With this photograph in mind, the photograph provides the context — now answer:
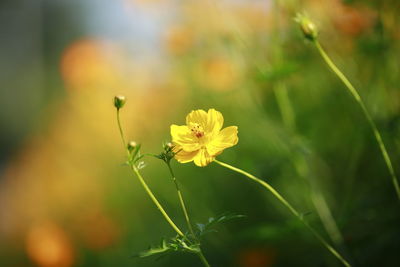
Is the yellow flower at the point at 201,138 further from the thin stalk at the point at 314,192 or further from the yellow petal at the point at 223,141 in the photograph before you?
the thin stalk at the point at 314,192

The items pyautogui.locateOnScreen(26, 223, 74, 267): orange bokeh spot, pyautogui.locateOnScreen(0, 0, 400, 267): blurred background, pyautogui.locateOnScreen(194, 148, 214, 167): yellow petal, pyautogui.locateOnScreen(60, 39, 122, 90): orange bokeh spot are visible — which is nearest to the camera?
pyautogui.locateOnScreen(194, 148, 214, 167): yellow petal

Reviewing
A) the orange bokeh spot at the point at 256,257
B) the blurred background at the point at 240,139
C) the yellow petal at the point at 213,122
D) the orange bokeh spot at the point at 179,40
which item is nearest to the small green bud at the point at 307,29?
the blurred background at the point at 240,139

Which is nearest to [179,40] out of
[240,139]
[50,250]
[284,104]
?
[240,139]

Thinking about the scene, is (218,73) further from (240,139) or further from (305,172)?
(305,172)

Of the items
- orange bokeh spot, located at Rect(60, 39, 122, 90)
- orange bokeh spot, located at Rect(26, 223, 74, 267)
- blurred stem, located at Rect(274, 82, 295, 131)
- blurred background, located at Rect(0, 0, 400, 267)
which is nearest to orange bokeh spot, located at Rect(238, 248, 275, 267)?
blurred background, located at Rect(0, 0, 400, 267)

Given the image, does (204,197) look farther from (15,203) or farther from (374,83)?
(15,203)

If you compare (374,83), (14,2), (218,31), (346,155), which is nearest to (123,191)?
(218,31)

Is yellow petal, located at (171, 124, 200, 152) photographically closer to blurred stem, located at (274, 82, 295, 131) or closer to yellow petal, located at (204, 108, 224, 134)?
yellow petal, located at (204, 108, 224, 134)
